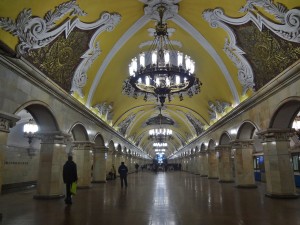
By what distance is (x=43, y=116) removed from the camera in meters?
8.76

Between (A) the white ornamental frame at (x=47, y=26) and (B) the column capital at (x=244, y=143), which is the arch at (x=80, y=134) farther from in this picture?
(B) the column capital at (x=244, y=143)

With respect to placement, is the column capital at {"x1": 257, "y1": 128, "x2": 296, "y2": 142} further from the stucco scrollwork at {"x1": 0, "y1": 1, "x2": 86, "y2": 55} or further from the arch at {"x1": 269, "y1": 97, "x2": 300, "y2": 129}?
the stucco scrollwork at {"x1": 0, "y1": 1, "x2": 86, "y2": 55}

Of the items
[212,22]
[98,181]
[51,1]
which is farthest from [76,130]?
[212,22]

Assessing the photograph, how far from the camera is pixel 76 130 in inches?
483

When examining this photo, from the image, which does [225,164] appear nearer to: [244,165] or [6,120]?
[244,165]

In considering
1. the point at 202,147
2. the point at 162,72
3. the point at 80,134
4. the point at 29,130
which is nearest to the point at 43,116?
the point at 80,134

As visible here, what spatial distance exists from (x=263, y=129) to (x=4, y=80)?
8.71 meters

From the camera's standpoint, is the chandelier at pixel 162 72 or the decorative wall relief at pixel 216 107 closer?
the chandelier at pixel 162 72

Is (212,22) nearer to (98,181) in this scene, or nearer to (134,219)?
(134,219)

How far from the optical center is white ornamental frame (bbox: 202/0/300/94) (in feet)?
21.6

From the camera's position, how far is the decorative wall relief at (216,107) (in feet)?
46.9

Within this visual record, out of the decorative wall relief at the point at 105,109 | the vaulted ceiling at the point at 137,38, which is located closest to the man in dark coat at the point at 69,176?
the vaulted ceiling at the point at 137,38

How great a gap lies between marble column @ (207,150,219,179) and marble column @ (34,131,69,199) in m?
13.4

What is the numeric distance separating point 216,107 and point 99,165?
26.8 ft
